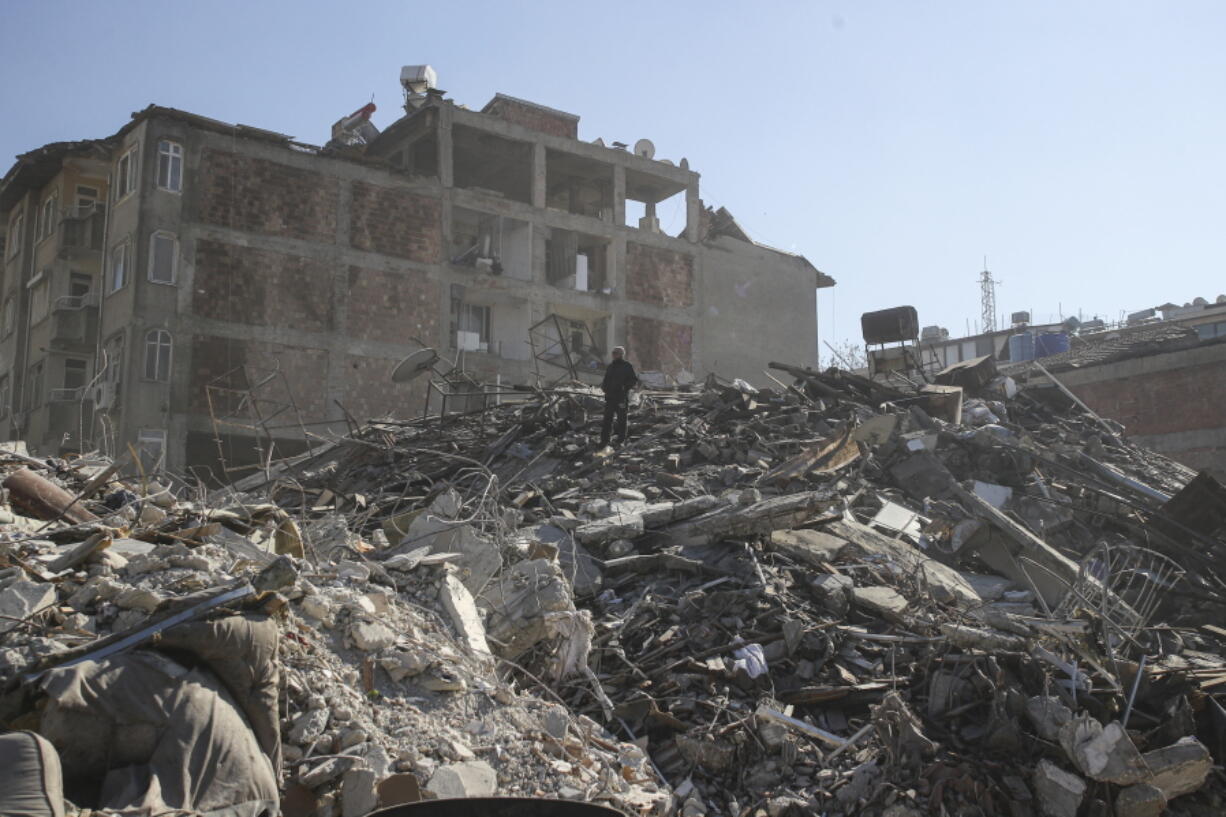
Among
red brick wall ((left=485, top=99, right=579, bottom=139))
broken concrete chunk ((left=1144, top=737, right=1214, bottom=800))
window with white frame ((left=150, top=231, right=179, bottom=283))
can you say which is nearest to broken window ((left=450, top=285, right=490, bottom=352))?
red brick wall ((left=485, top=99, right=579, bottom=139))

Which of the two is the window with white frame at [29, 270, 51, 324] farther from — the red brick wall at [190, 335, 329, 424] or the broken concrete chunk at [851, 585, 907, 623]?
the broken concrete chunk at [851, 585, 907, 623]

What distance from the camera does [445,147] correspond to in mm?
26953

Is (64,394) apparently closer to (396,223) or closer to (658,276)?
(396,223)

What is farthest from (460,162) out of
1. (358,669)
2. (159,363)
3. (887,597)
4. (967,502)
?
(358,669)

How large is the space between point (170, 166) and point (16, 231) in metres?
9.03

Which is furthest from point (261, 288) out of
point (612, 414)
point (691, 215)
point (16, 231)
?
point (612, 414)

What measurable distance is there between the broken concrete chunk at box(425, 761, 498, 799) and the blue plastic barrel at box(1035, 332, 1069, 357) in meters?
29.5

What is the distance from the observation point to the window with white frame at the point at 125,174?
935 inches

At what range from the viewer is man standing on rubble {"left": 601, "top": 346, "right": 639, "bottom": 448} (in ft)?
42.0

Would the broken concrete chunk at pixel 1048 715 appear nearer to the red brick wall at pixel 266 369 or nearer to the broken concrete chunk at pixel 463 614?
the broken concrete chunk at pixel 463 614

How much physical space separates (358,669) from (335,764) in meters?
0.80

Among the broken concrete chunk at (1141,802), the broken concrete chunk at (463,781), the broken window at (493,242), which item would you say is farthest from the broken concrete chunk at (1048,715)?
the broken window at (493,242)

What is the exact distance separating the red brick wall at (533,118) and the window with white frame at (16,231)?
1304 cm

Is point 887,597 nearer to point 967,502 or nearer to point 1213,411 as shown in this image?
point 967,502
